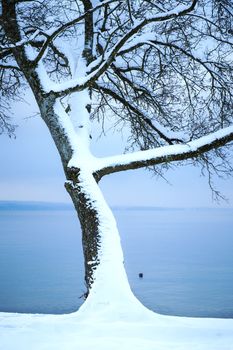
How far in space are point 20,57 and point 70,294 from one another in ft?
122

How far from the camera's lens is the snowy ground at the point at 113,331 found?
3.87 metres

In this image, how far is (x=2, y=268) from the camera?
5622 centimetres

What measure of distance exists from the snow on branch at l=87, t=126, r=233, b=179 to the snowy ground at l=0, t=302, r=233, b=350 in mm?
2023

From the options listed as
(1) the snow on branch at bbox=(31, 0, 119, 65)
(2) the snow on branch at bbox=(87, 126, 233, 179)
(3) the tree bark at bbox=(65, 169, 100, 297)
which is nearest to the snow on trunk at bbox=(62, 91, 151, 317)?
(3) the tree bark at bbox=(65, 169, 100, 297)

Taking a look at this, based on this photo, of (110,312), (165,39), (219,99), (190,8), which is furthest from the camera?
(219,99)

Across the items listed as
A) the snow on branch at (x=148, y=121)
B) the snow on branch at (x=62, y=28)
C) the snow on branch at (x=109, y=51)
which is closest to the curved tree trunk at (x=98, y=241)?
the snow on branch at (x=109, y=51)

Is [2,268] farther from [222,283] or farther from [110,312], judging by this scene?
[110,312]

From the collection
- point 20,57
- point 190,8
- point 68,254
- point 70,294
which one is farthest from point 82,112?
point 68,254

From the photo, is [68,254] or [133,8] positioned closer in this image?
[133,8]

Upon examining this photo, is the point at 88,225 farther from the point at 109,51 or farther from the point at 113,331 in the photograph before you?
the point at 109,51

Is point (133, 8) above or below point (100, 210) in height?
above

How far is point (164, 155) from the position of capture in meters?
6.28

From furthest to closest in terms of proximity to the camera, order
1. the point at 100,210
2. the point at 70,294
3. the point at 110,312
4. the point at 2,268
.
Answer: the point at 2,268
the point at 70,294
the point at 100,210
the point at 110,312

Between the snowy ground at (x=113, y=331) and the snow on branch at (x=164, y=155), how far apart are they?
202 centimetres
